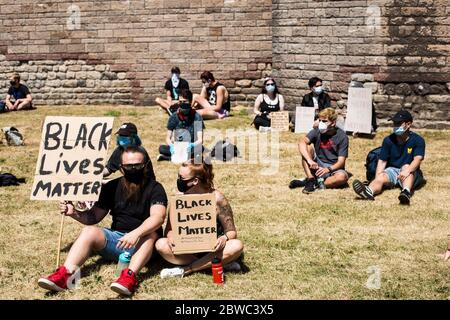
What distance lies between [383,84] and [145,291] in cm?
941

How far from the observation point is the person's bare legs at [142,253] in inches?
242

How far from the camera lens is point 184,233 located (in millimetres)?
6238

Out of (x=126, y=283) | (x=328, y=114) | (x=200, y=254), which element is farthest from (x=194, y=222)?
(x=328, y=114)

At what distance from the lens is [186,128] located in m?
11.6

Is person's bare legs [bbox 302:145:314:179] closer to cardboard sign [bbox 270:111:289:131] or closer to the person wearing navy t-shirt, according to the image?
the person wearing navy t-shirt

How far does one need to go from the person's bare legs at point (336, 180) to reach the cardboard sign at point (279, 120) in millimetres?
4601

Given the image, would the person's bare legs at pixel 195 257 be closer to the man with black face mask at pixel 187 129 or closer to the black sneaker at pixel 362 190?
the black sneaker at pixel 362 190

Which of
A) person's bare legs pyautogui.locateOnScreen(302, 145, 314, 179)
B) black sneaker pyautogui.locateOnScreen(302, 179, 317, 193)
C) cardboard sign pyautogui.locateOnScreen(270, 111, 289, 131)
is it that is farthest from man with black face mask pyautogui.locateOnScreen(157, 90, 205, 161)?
cardboard sign pyautogui.locateOnScreen(270, 111, 289, 131)

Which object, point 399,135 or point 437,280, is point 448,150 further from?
point 437,280

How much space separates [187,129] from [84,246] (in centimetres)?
553

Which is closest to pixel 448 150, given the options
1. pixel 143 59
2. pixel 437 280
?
pixel 437 280

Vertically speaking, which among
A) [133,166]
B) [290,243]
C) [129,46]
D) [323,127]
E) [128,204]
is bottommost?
[290,243]

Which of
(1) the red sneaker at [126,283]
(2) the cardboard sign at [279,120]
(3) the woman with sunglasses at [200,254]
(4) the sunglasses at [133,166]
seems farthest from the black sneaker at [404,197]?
(2) the cardboard sign at [279,120]

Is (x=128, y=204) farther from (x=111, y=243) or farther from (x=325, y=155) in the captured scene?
(x=325, y=155)
